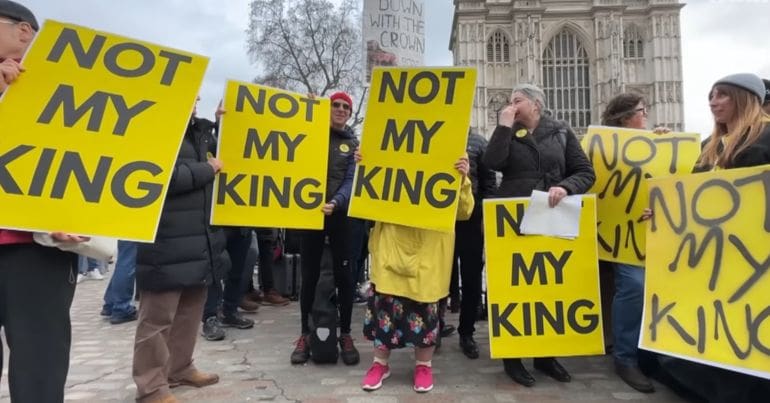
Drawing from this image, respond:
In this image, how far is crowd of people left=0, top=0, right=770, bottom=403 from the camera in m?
2.02

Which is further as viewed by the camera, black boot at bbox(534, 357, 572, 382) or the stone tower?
the stone tower

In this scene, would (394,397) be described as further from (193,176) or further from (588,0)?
(588,0)

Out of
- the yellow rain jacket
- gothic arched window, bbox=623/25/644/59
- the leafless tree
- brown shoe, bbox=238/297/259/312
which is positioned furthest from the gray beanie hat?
gothic arched window, bbox=623/25/644/59

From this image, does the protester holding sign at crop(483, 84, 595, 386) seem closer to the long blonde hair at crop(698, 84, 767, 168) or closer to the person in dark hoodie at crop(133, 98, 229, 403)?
the long blonde hair at crop(698, 84, 767, 168)

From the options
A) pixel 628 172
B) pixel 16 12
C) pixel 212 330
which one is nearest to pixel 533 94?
pixel 628 172

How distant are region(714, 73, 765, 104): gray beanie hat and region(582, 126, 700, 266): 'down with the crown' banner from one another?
2.67 ft

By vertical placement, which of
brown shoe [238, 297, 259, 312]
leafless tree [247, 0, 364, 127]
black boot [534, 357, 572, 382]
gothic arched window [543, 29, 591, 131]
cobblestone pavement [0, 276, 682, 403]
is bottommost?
cobblestone pavement [0, 276, 682, 403]

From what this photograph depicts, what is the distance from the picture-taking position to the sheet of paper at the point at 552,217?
328 cm

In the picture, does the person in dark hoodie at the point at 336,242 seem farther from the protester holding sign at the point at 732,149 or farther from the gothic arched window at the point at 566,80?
the gothic arched window at the point at 566,80

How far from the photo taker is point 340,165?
3.86 m

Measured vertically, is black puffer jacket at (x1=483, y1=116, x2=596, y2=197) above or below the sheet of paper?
above

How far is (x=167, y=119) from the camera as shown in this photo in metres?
A: 2.48

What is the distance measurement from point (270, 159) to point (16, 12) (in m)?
1.68

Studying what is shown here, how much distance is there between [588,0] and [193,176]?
56.6 meters
